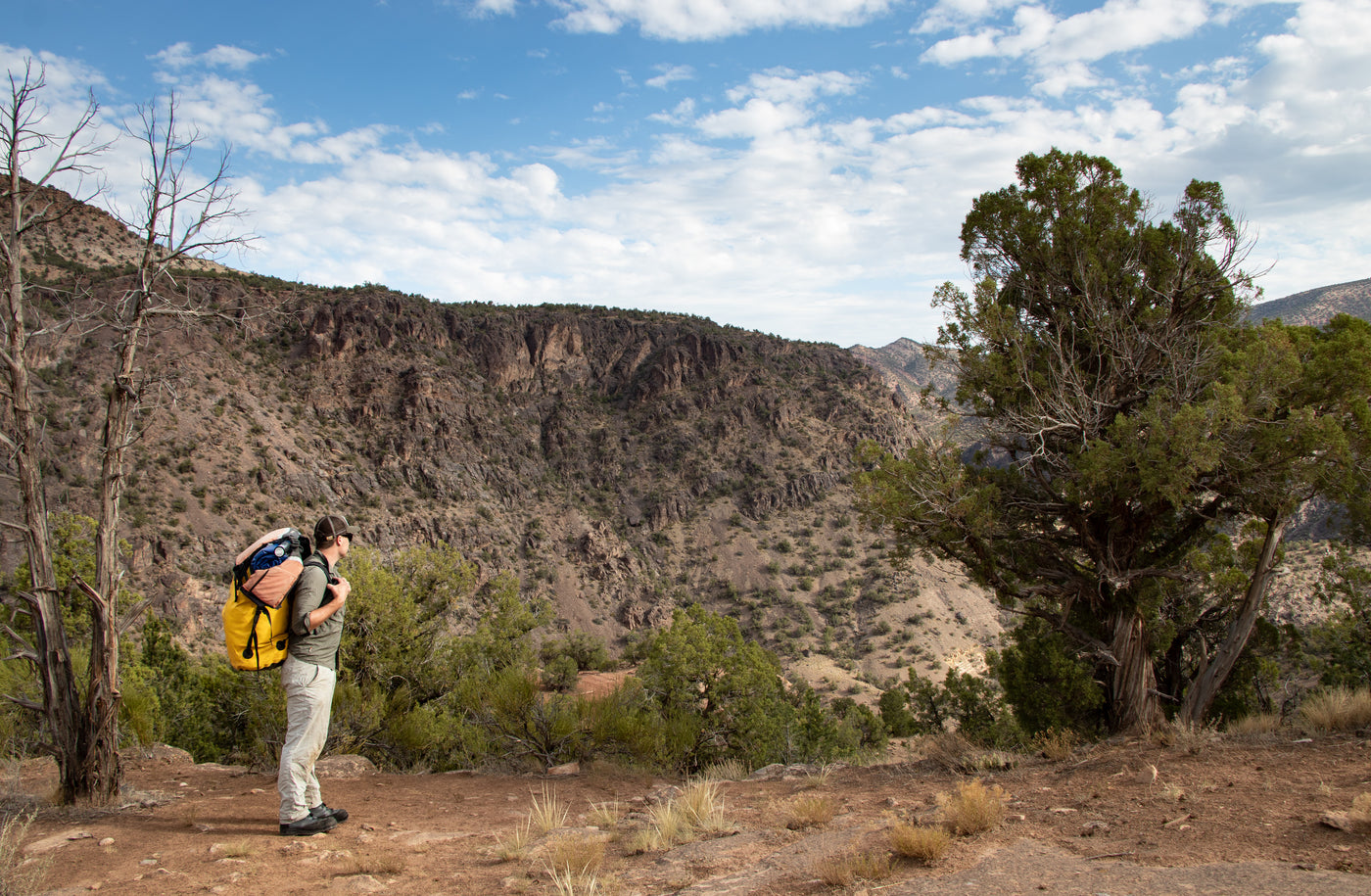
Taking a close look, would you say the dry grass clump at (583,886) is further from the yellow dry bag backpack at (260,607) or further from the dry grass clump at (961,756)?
the dry grass clump at (961,756)

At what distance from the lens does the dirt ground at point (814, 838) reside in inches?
149

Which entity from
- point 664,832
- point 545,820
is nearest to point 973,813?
point 664,832

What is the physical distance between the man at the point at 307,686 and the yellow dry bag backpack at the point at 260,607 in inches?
4.0

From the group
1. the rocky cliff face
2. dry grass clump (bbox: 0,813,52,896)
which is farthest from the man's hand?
the rocky cliff face

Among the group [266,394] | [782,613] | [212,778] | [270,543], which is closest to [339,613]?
[270,543]

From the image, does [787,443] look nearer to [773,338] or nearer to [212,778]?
[773,338]

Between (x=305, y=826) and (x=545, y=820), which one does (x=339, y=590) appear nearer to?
(x=305, y=826)

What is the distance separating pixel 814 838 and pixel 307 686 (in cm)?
373

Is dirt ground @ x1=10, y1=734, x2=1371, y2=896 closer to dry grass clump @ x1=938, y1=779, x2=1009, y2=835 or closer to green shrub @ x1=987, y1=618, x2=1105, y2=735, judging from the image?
dry grass clump @ x1=938, y1=779, x2=1009, y2=835

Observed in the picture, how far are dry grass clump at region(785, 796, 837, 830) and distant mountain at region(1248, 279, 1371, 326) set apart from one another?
186ft

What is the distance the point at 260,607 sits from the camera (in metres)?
4.78

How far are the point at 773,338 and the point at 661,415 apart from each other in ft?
65.4

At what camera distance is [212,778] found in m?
7.31

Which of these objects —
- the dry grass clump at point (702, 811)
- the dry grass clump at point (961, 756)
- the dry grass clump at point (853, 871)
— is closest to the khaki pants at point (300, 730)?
the dry grass clump at point (702, 811)
